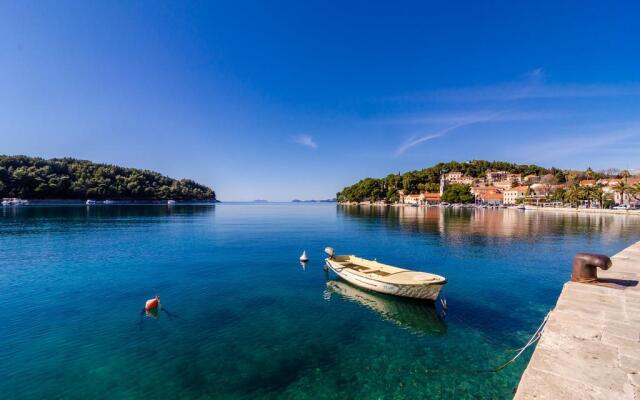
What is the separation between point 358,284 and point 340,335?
6.77 metres

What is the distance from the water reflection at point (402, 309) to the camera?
1457 centimetres

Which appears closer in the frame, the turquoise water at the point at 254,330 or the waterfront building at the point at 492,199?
the turquoise water at the point at 254,330

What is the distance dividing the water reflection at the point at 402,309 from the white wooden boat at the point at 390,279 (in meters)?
0.48

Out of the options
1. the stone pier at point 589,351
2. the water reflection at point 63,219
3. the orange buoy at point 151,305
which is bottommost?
the orange buoy at point 151,305

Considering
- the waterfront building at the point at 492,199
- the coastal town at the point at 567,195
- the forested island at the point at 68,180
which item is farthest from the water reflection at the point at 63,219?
the waterfront building at the point at 492,199

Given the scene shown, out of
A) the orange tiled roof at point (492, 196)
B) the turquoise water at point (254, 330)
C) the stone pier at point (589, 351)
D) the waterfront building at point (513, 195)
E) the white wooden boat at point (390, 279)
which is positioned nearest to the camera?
the stone pier at point (589, 351)

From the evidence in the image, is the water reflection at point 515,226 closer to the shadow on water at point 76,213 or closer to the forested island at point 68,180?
the shadow on water at point 76,213

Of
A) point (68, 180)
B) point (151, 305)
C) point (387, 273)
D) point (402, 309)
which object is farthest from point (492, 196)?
point (68, 180)

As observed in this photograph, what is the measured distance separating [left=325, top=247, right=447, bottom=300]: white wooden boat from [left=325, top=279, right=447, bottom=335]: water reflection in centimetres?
48

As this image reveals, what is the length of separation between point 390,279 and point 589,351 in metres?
11.6

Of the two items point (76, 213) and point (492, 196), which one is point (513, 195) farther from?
point (76, 213)

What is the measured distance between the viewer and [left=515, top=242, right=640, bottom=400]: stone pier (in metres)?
5.62

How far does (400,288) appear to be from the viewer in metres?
17.2

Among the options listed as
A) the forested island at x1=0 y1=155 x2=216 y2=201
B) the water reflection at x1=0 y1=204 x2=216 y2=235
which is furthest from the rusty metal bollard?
the forested island at x1=0 y1=155 x2=216 y2=201
